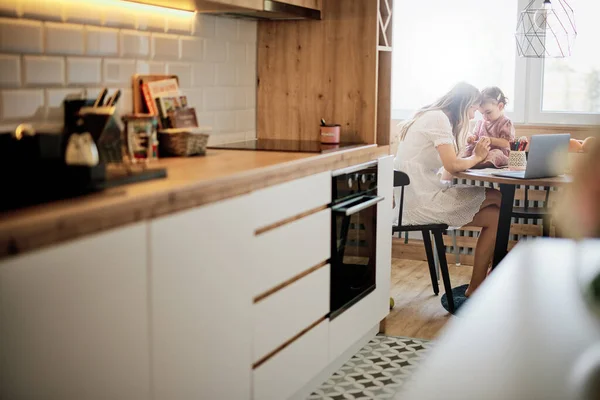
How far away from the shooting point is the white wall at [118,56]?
2.54 meters

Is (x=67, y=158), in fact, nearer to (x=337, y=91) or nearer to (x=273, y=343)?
(x=273, y=343)

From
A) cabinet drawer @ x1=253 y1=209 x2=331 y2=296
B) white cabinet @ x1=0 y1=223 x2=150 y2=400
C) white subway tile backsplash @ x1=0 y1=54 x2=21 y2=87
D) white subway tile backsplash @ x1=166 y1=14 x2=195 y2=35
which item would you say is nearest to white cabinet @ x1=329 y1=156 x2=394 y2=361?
cabinet drawer @ x1=253 y1=209 x2=331 y2=296

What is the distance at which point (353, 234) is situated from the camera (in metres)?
3.66

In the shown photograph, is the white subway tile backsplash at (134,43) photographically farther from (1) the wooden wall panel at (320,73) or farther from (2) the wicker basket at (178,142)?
(1) the wooden wall panel at (320,73)

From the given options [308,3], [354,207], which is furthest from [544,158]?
[308,3]

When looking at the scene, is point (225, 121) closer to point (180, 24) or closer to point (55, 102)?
point (180, 24)

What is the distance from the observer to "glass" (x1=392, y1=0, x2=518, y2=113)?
233 inches

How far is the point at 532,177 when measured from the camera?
439 centimetres

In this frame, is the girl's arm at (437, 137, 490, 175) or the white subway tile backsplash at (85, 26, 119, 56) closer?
the white subway tile backsplash at (85, 26, 119, 56)

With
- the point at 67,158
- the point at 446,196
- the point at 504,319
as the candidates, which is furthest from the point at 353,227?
the point at 504,319

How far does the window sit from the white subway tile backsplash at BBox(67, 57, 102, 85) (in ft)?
11.9

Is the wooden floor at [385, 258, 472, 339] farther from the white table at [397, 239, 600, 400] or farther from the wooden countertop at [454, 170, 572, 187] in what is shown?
the white table at [397, 239, 600, 400]

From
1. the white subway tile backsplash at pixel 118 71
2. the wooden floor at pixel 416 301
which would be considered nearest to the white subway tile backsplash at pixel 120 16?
the white subway tile backsplash at pixel 118 71

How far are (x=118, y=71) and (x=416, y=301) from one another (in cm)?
259
